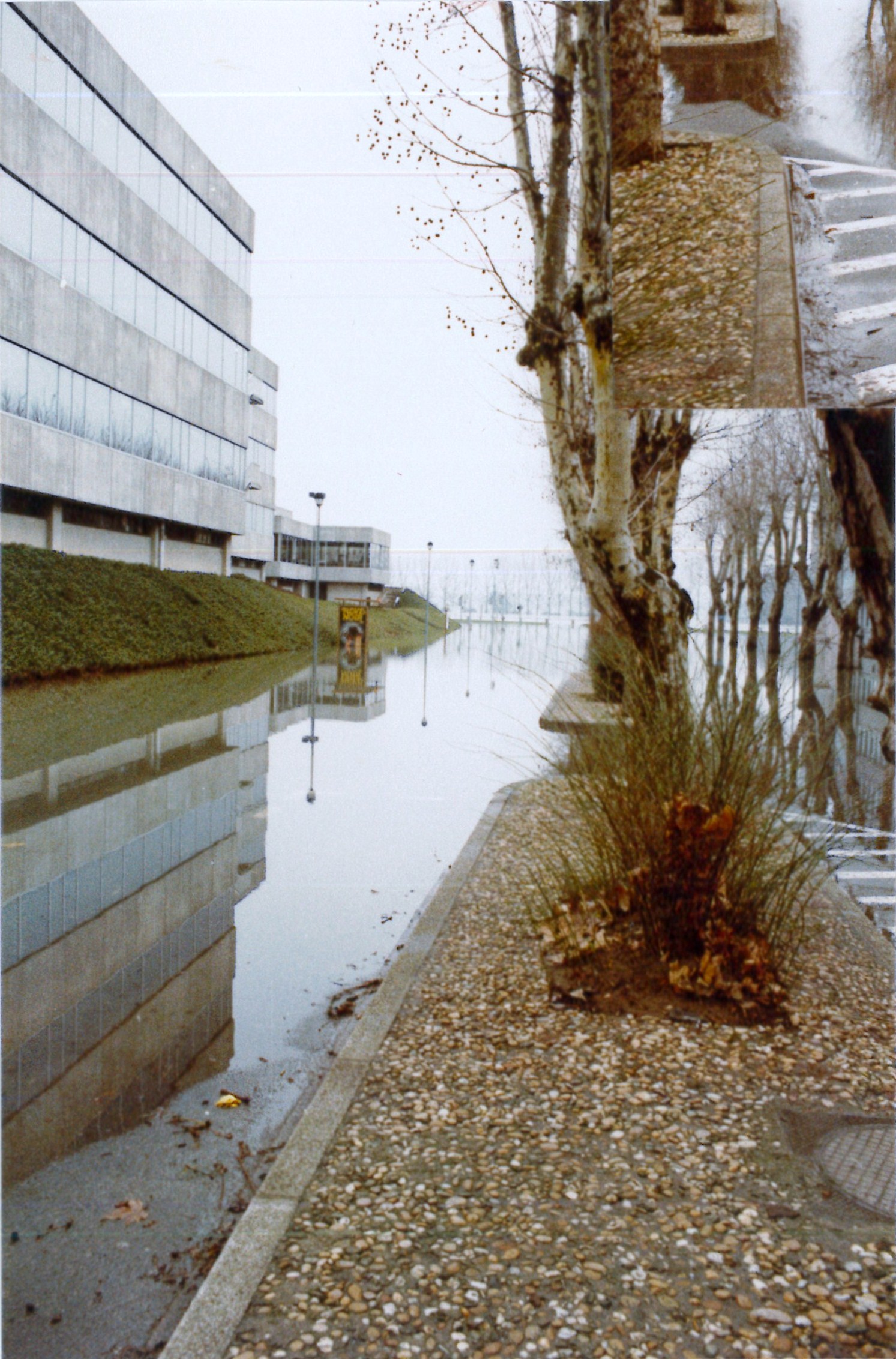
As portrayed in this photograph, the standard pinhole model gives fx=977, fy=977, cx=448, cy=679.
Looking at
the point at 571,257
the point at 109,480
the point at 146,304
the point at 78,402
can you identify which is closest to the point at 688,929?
the point at 571,257

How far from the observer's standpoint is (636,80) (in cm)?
229

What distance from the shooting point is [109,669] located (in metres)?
9.77

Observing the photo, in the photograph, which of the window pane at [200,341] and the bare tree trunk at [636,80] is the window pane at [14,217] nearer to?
the window pane at [200,341]

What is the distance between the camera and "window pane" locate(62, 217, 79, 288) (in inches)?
86.7

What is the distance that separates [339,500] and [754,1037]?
6.10 feet

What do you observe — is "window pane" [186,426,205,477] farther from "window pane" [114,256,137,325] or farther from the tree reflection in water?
the tree reflection in water

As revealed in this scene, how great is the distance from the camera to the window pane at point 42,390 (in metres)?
2.88

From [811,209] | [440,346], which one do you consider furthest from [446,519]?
[811,209]

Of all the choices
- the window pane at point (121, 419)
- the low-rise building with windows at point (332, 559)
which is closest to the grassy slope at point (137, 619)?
the low-rise building with windows at point (332, 559)

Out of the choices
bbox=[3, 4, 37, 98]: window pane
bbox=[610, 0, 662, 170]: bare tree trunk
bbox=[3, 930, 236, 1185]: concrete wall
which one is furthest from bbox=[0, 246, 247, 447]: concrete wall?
bbox=[3, 930, 236, 1185]: concrete wall

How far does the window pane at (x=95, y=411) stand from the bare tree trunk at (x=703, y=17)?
7.72ft

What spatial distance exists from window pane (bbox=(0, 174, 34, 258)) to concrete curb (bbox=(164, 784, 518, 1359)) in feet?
5.83

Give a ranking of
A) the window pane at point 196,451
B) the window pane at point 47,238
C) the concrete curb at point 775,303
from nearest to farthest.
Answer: the window pane at point 47,238 < the concrete curb at point 775,303 < the window pane at point 196,451

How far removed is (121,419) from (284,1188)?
3.05m
